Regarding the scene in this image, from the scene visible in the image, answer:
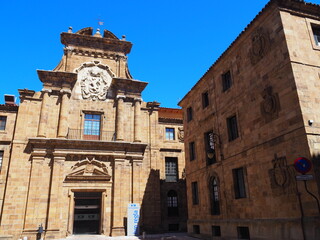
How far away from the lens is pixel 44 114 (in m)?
23.7

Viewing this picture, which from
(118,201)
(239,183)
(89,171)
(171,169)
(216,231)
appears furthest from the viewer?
(171,169)

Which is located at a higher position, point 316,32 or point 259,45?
point 316,32

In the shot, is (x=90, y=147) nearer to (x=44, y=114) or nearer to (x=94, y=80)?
(x=44, y=114)

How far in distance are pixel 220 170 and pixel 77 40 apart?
62.1 ft

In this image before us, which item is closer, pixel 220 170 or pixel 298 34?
pixel 298 34

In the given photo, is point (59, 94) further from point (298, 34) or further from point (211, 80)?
point (298, 34)

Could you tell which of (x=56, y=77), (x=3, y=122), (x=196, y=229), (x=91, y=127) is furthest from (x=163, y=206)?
(x=3, y=122)

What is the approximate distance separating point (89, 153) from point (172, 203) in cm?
903

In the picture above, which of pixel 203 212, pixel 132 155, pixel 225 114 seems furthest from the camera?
pixel 132 155

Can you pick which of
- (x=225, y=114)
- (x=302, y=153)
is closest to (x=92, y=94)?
(x=225, y=114)

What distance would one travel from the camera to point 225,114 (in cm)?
1647

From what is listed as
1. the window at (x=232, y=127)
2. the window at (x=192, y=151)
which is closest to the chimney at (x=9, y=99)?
the window at (x=192, y=151)

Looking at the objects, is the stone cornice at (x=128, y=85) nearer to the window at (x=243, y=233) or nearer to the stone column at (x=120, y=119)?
the stone column at (x=120, y=119)

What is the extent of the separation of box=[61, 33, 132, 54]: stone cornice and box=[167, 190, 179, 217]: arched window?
48.7ft
